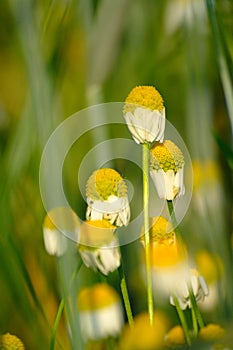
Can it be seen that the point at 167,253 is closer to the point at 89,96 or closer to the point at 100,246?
the point at 100,246

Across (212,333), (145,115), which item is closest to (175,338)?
(212,333)

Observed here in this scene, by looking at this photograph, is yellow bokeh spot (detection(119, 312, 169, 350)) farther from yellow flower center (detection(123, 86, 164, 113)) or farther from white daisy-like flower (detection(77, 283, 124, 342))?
yellow flower center (detection(123, 86, 164, 113))

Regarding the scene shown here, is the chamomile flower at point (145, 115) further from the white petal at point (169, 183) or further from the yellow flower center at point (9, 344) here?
the yellow flower center at point (9, 344)

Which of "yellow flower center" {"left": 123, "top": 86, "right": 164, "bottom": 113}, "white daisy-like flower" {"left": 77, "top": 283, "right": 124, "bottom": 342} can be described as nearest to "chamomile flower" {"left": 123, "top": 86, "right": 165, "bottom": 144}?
→ "yellow flower center" {"left": 123, "top": 86, "right": 164, "bottom": 113}

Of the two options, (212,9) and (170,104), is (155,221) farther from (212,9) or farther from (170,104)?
(170,104)

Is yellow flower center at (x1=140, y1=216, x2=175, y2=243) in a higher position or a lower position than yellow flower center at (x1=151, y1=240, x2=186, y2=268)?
higher

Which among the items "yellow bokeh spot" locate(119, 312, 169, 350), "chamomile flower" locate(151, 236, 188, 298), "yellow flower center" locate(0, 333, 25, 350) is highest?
"chamomile flower" locate(151, 236, 188, 298)

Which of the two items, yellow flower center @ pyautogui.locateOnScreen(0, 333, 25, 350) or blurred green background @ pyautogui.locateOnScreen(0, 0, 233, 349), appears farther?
blurred green background @ pyautogui.locateOnScreen(0, 0, 233, 349)

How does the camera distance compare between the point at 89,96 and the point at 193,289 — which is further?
the point at 89,96
